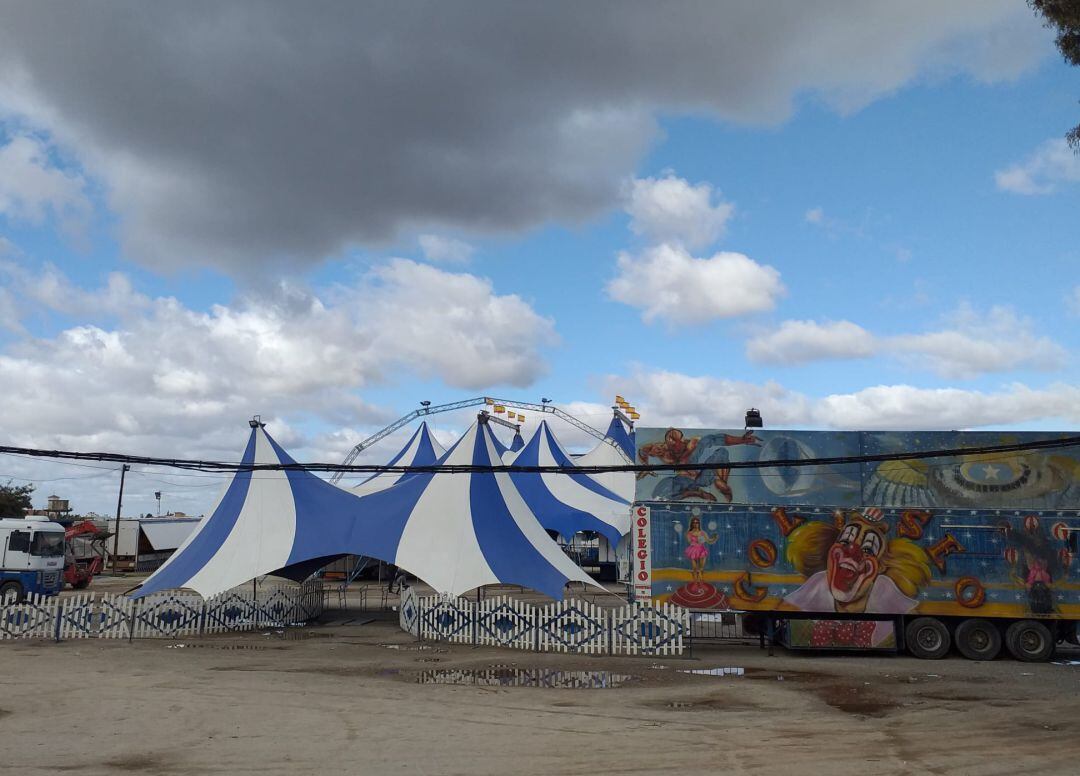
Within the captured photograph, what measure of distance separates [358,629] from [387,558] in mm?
2695

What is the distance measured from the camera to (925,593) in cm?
1661

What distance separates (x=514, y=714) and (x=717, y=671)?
5586 mm

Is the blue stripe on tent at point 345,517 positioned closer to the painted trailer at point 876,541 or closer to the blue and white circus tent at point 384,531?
the blue and white circus tent at point 384,531

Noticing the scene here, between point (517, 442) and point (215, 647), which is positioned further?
point (517, 442)

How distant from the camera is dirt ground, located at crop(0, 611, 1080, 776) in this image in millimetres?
8625

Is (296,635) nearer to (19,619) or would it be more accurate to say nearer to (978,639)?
(19,619)

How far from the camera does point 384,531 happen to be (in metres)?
21.1

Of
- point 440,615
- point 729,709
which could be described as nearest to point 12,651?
point 440,615

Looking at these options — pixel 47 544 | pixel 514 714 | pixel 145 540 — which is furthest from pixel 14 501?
pixel 514 714

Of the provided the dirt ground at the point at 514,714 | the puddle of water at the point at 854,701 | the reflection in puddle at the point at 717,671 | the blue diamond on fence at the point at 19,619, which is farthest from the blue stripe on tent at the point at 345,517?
the puddle of water at the point at 854,701

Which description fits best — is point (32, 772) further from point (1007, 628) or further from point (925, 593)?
point (1007, 628)

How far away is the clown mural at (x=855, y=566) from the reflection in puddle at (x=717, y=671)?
2.21 meters

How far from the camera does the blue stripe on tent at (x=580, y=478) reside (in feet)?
129

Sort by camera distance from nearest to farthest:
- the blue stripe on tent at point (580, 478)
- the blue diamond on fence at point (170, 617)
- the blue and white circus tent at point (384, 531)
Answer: the blue diamond on fence at point (170, 617) < the blue and white circus tent at point (384, 531) < the blue stripe on tent at point (580, 478)
